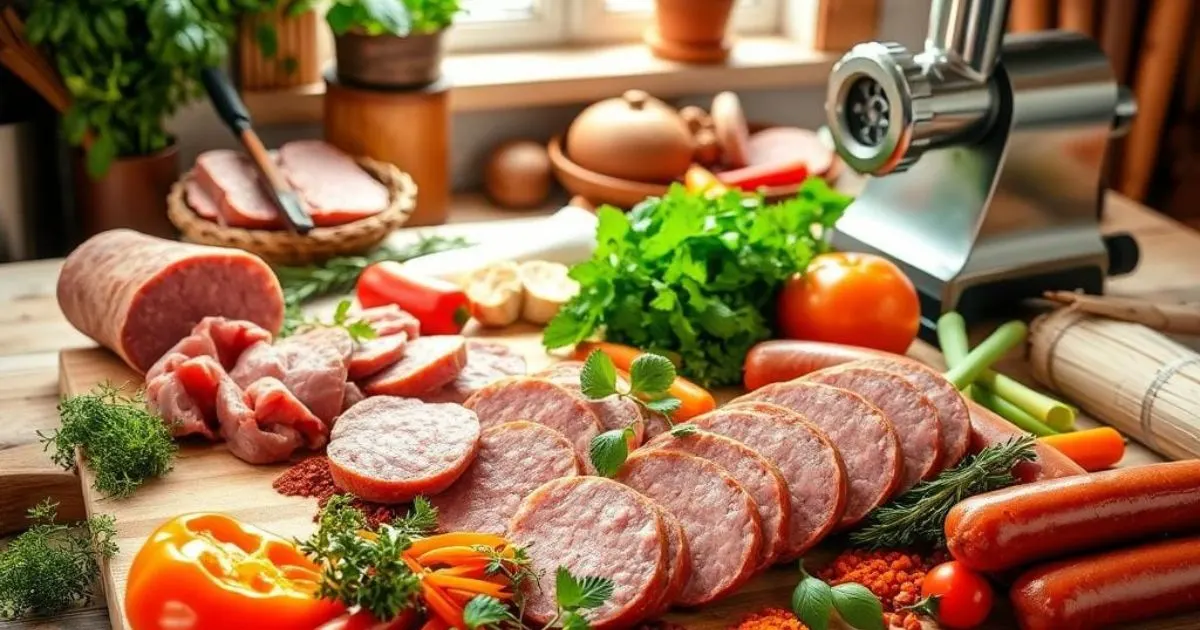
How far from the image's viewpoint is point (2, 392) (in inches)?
105

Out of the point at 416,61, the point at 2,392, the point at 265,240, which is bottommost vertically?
the point at 2,392

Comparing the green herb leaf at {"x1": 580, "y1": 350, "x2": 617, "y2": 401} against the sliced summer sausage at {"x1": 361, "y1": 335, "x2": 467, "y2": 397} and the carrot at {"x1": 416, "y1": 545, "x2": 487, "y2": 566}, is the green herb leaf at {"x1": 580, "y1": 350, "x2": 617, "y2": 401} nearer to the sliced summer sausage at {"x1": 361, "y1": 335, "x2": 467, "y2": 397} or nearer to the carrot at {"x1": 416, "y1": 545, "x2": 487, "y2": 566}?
the sliced summer sausage at {"x1": 361, "y1": 335, "x2": 467, "y2": 397}

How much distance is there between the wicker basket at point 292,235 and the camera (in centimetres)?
292

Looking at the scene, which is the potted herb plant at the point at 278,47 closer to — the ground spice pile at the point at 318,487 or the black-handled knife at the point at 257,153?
the black-handled knife at the point at 257,153

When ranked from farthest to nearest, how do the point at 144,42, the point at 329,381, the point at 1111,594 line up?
the point at 144,42 → the point at 329,381 → the point at 1111,594

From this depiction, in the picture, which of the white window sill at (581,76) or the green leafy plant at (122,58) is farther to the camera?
the white window sill at (581,76)

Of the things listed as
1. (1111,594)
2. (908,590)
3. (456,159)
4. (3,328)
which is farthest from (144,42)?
(1111,594)

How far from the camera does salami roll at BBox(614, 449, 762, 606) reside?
2072mm

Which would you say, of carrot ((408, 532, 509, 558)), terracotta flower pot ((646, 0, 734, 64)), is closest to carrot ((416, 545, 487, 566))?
carrot ((408, 532, 509, 558))

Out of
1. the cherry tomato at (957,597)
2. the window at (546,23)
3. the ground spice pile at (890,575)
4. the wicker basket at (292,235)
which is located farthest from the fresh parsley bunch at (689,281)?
the window at (546,23)

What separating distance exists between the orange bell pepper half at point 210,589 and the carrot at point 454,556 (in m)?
0.13

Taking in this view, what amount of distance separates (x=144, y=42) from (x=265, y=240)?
1.65 ft

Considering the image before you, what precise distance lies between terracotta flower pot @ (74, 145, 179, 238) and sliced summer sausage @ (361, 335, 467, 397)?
35.9 inches

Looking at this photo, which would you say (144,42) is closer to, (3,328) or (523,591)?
(3,328)
